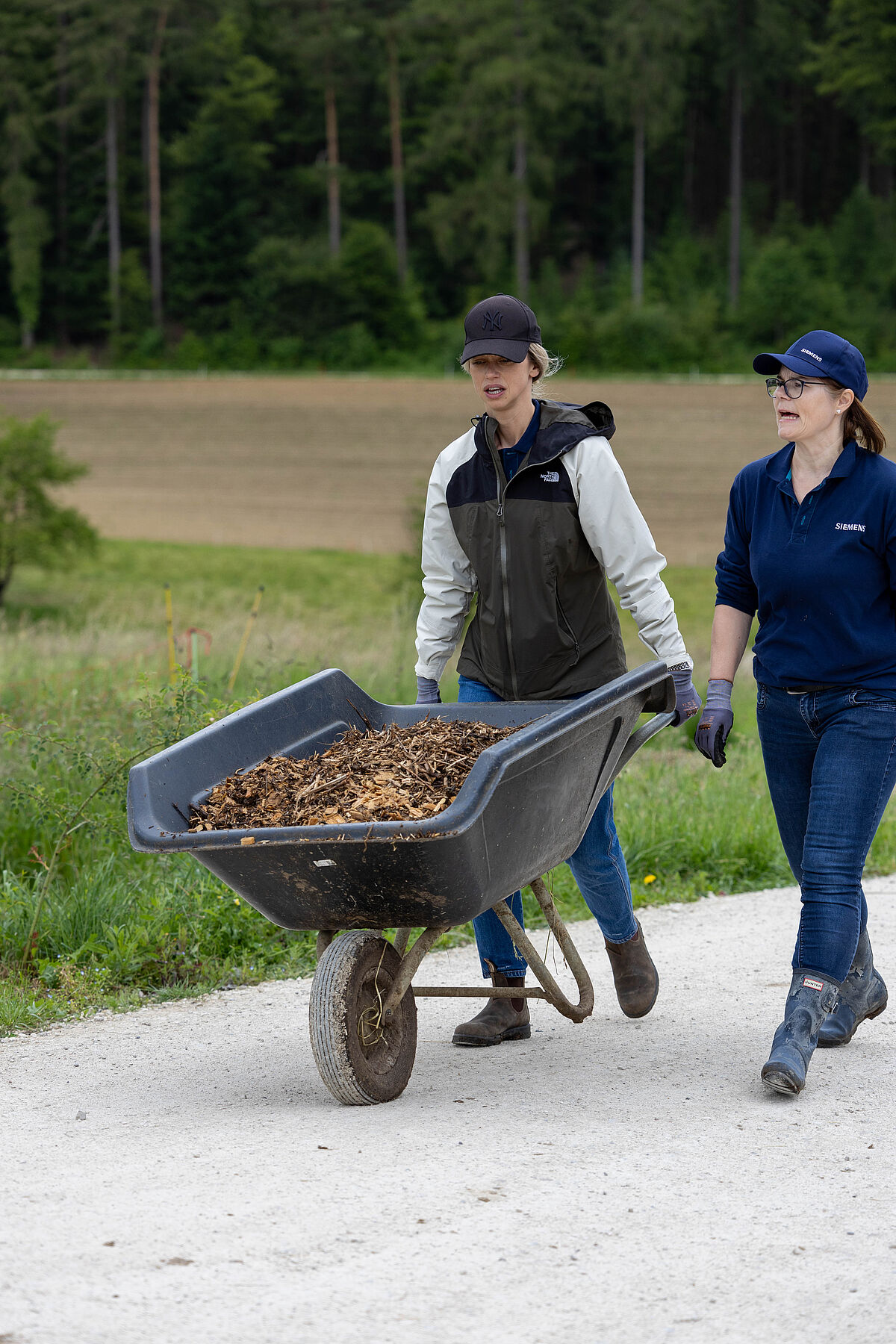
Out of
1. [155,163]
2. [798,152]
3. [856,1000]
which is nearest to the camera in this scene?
[856,1000]

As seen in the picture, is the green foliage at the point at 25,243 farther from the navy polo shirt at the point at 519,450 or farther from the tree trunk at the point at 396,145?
the navy polo shirt at the point at 519,450

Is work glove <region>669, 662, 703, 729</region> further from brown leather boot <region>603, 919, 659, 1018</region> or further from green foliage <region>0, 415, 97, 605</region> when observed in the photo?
green foliage <region>0, 415, 97, 605</region>

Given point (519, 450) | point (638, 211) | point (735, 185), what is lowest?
point (519, 450)

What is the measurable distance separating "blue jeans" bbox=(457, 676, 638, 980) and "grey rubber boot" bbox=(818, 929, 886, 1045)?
2.02 ft

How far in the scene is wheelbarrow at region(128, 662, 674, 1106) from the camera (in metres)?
3.40

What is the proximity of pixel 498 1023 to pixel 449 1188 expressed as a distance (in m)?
1.20

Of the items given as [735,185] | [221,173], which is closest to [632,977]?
[735,185]

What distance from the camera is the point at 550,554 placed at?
13.3 feet

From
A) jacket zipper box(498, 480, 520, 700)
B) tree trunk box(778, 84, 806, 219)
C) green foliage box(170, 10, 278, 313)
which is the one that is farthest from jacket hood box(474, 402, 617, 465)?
tree trunk box(778, 84, 806, 219)

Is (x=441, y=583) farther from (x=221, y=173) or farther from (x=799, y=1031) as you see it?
(x=221, y=173)

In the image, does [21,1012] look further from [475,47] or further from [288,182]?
[288,182]

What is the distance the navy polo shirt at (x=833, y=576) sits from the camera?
393 centimetres

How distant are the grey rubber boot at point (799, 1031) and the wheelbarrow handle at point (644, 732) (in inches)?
28.3

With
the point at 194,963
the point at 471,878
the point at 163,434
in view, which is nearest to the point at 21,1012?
the point at 194,963
